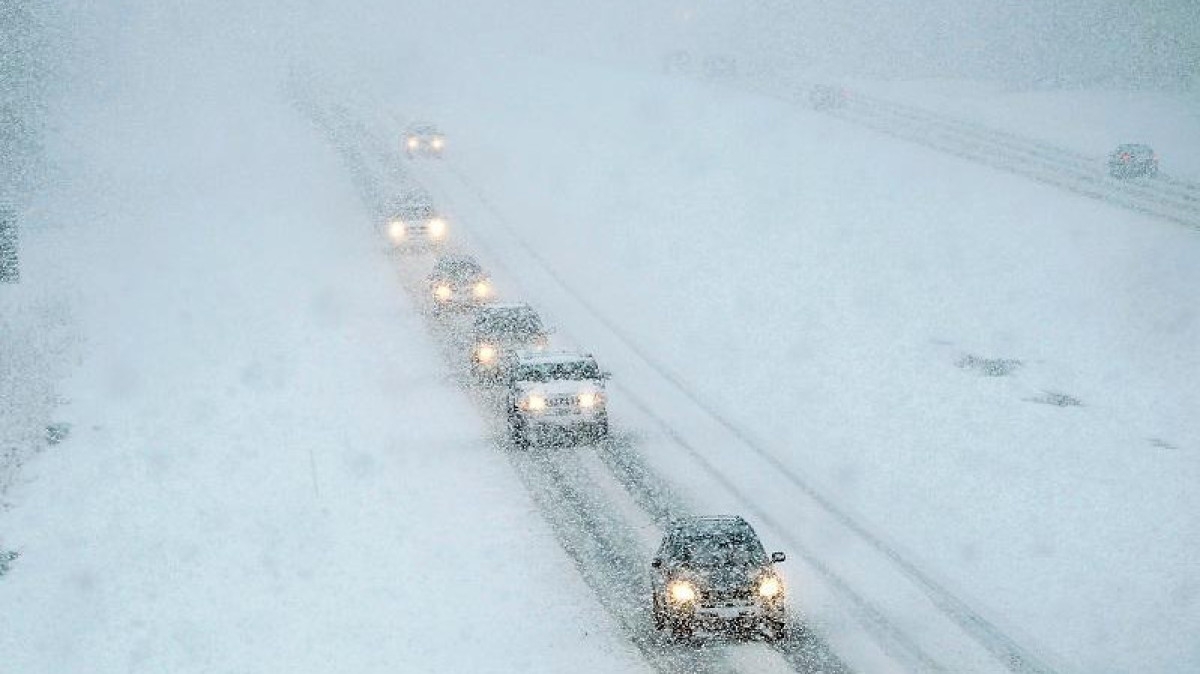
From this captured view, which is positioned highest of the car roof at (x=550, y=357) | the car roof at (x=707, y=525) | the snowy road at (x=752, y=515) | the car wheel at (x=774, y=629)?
the car roof at (x=550, y=357)

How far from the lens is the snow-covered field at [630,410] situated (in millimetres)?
15453

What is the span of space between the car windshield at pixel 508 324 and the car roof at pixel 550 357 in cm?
233

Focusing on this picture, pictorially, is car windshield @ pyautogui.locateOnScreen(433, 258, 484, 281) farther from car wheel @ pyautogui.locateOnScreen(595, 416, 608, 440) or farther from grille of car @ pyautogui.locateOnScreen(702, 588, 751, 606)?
grille of car @ pyautogui.locateOnScreen(702, 588, 751, 606)

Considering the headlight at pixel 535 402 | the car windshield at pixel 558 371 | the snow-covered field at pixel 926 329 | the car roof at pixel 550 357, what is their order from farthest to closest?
the car roof at pixel 550 357
the car windshield at pixel 558 371
the headlight at pixel 535 402
the snow-covered field at pixel 926 329

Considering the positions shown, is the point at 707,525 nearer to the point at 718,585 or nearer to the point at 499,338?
the point at 718,585

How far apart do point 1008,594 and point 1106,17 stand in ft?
191

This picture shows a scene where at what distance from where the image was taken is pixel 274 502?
19.3 metres

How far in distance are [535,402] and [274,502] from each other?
4950 mm

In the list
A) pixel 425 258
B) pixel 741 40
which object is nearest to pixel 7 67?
pixel 425 258

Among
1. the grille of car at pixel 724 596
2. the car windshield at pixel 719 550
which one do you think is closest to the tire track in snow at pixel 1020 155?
the car windshield at pixel 719 550

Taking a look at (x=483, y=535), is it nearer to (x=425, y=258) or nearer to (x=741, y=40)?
(x=425, y=258)

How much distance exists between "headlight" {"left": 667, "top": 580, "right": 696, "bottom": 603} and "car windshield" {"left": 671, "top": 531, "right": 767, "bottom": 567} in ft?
0.98

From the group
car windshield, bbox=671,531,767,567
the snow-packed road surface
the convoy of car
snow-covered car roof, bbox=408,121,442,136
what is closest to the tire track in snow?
snow-covered car roof, bbox=408,121,442,136

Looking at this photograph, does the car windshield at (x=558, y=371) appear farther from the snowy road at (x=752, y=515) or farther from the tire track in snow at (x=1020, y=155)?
the tire track in snow at (x=1020, y=155)
